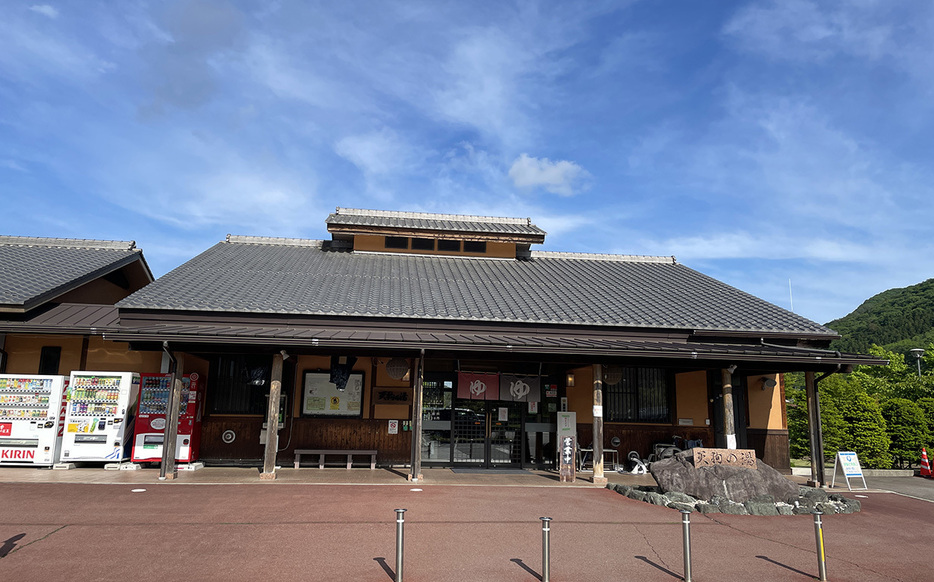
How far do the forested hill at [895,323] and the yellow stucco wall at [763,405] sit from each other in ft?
81.4

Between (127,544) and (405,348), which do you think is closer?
(127,544)

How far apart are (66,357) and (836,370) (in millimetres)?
17345

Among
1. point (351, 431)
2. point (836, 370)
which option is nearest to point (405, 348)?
point (351, 431)

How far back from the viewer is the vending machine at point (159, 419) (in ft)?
40.3

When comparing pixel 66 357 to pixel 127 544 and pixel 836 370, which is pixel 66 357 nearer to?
pixel 127 544

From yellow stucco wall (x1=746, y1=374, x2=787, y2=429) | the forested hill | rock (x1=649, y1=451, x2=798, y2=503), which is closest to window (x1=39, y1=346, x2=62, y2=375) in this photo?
rock (x1=649, y1=451, x2=798, y2=503)

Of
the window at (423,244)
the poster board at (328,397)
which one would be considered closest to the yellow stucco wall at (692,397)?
the poster board at (328,397)

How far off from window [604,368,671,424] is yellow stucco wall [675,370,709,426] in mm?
262

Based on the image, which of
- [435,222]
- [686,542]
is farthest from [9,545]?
[435,222]

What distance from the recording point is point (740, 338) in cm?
1373

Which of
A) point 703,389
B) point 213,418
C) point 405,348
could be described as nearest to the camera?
point 405,348

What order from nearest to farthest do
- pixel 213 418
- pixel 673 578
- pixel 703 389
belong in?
pixel 673 578 → pixel 213 418 → pixel 703 389

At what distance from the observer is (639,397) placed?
48.2 feet

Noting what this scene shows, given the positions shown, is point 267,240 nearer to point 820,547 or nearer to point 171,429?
point 171,429
